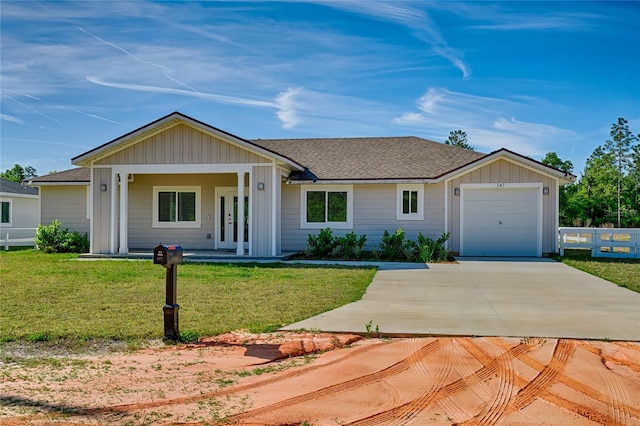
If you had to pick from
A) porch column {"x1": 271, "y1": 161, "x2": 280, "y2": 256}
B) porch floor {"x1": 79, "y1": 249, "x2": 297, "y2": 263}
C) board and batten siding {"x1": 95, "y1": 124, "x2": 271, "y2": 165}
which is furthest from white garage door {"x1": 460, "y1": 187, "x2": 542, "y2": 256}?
board and batten siding {"x1": 95, "y1": 124, "x2": 271, "y2": 165}

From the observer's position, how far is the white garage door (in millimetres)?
17938

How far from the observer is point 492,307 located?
27.1 ft

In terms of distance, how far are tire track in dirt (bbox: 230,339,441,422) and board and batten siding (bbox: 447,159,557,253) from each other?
42.6 feet

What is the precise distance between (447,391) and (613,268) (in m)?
12.4

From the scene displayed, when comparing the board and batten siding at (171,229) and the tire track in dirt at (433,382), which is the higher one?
the board and batten siding at (171,229)

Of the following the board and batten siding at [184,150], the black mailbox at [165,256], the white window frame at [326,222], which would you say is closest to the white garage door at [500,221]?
the white window frame at [326,222]

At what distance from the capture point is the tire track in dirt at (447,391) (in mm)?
3859

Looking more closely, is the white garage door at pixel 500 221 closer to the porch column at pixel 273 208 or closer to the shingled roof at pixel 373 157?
the shingled roof at pixel 373 157

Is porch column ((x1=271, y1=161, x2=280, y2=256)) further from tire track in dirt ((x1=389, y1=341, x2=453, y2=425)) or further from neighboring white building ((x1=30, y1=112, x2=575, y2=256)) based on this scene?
tire track in dirt ((x1=389, y1=341, x2=453, y2=425))

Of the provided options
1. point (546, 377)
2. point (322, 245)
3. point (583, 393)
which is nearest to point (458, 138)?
point (322, 245)

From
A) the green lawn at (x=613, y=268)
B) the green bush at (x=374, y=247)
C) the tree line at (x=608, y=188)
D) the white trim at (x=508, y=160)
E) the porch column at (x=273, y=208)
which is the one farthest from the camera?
the tree line at (x=608, y=188)

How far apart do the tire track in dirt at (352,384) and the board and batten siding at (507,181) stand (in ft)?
42.6

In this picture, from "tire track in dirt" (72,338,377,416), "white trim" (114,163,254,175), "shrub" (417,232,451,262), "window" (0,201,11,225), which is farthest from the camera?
"window" (0,201,11,225)

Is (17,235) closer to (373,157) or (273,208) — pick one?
(273,208)
